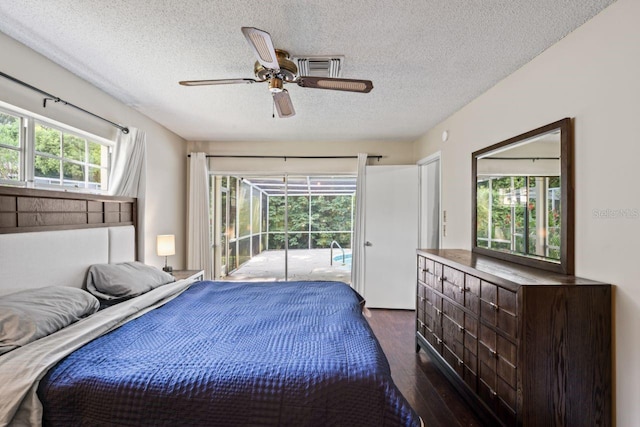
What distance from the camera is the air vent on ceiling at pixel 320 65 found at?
224 cm

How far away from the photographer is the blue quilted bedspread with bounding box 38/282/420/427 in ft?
4.20

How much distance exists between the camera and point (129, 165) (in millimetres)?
3188

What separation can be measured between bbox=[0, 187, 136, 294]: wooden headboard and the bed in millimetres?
77

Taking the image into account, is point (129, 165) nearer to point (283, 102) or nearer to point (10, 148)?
point (10, 148)

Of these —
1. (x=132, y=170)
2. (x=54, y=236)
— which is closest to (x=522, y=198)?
(x=54, y=236)

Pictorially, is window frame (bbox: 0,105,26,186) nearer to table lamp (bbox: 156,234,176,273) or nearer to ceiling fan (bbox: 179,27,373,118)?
ceiling fan (bbox: 179,27,373,118)

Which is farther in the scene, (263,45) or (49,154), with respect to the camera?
(49,154)

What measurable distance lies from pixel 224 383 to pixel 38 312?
115 centimetres

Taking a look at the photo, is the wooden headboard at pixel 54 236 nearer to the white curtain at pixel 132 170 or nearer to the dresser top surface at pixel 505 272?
the white curtain at pixel 132 170

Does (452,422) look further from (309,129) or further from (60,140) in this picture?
(60,140)

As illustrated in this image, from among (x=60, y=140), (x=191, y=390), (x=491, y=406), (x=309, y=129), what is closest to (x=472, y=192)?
(x=491, y=406)

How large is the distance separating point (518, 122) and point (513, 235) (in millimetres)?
850

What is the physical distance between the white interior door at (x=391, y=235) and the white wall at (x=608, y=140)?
7.79ft

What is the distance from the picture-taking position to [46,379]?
1337mm
